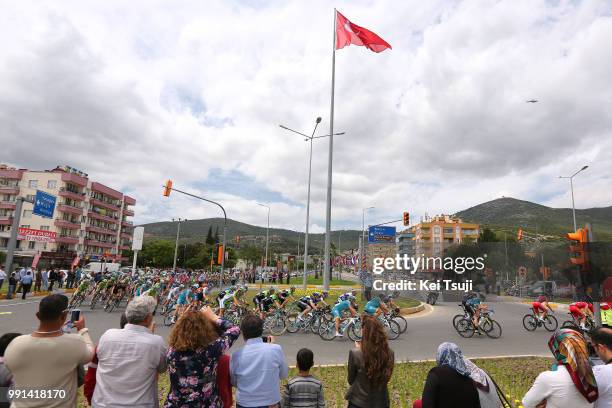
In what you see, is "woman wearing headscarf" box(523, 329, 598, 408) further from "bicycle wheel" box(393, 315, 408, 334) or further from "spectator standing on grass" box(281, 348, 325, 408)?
"bicycle wheel" box(393, 315, 408, 334)

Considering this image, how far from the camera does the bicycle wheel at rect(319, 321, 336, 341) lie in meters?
11.3

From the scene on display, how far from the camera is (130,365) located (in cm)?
306

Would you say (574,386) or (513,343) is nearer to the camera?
(574,386)

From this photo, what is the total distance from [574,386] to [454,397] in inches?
37.4

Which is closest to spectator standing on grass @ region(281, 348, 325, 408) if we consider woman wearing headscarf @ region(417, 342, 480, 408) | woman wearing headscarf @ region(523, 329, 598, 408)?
woman wearing headscarf @ region(417, 342, 480, 408)

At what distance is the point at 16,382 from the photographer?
9.15ft

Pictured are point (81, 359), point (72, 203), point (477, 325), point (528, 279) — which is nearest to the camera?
point (81, 359)

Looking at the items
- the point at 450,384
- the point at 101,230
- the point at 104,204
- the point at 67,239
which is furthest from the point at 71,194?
the point at 450,384

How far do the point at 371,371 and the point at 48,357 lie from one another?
2.72 m

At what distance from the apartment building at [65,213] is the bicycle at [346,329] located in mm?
47727

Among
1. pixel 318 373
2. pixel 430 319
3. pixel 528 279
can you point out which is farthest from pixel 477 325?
pixel 528 279

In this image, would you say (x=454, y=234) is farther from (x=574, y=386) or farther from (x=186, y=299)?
(x=574, y=386)

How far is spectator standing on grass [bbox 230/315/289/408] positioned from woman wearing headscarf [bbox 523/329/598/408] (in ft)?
7.18

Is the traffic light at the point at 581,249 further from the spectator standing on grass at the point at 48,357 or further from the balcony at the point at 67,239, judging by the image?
the balcony at the point at 67,239
